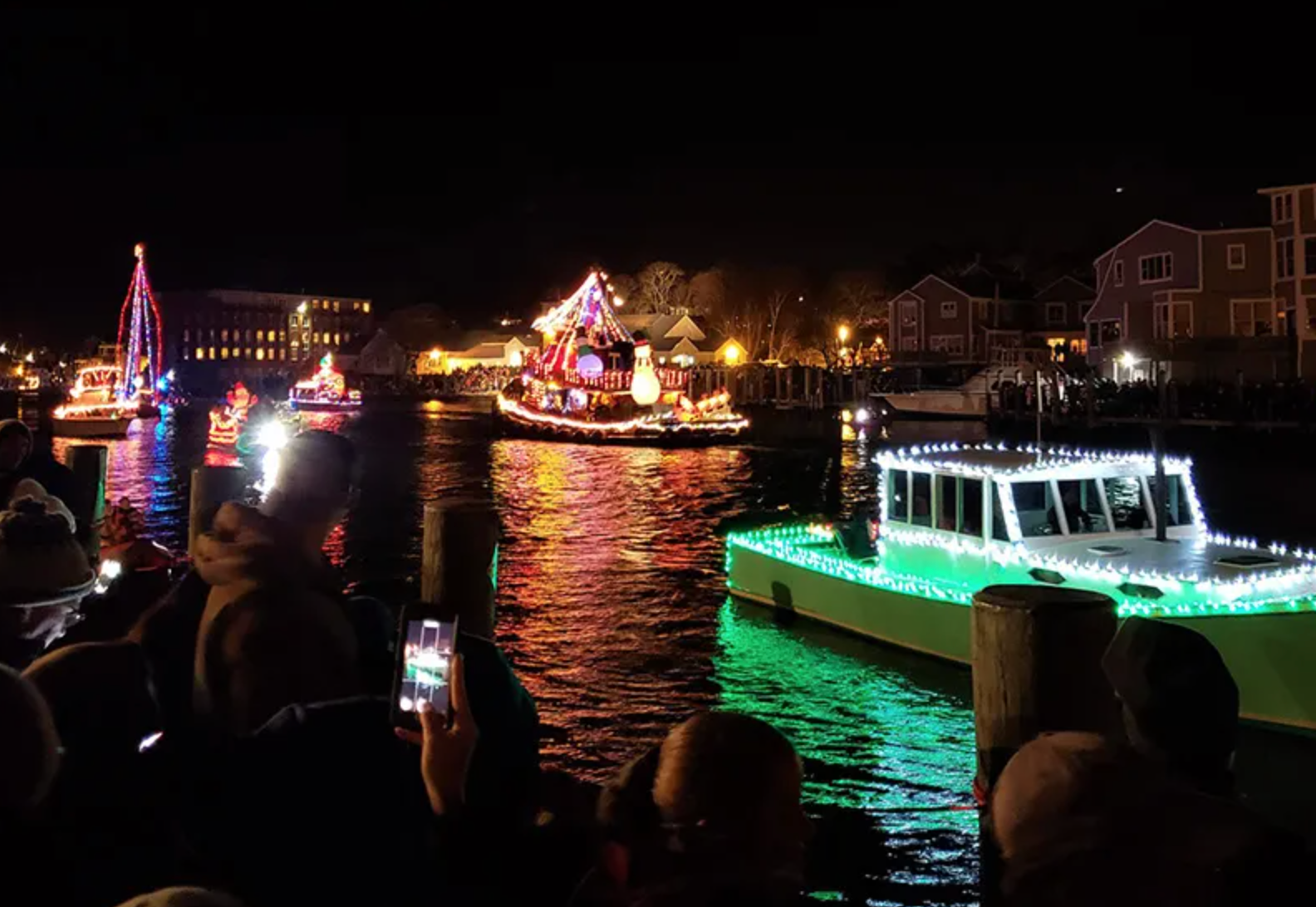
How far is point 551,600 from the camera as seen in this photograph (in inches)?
675

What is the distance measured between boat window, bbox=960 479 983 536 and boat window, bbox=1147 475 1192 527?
1.94 m

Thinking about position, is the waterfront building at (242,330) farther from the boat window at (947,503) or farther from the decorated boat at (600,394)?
the boat window at (947,503)

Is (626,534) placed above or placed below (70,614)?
below

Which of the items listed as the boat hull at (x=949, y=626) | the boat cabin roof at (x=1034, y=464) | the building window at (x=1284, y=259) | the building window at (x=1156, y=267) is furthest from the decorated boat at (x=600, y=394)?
the boat cabin roof at (x=1034, y=464)

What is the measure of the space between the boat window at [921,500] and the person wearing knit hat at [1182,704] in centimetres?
1022

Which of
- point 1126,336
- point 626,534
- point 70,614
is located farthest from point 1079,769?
point 1126,336

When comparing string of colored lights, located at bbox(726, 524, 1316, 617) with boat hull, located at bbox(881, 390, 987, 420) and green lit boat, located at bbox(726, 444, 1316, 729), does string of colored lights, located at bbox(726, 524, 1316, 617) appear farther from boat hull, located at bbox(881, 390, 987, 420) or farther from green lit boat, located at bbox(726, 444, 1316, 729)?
boat hull, located at bbox(881, 390, 987, 420)

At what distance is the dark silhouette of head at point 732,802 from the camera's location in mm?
2426

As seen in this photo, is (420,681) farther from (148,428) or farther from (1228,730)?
(148,428)

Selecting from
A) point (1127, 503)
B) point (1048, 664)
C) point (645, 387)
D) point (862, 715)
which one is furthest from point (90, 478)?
point (645, 387)

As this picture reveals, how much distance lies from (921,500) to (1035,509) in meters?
1.36

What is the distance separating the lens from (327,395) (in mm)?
88375

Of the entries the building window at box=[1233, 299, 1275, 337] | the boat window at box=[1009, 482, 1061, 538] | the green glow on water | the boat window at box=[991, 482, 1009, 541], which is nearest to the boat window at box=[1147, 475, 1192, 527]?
the boat window at box=[1009, 482, 1061, 538]

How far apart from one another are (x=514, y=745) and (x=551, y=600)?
13.8 metres
